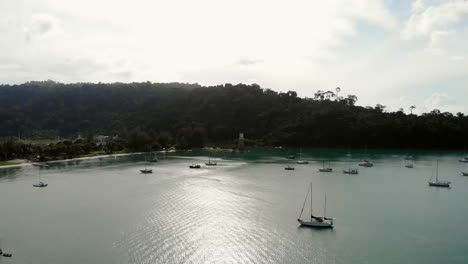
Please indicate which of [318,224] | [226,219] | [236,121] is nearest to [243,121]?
[236,121]

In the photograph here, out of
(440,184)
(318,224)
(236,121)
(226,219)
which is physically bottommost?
(226,219)

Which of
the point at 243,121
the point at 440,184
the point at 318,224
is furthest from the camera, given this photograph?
the point at 243,121

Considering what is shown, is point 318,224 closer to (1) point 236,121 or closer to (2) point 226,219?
(2) point 226,219

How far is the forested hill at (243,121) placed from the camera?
420ft

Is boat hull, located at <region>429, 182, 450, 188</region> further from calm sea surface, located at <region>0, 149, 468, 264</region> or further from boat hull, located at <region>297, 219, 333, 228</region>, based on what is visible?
boat hull, located at <region>297, 219, 333, 228</region>

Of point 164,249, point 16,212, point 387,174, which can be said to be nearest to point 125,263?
point 164,249

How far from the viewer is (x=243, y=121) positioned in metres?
159

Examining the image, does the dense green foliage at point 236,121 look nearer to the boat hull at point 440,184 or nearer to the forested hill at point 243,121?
the forested hill at point 243,121

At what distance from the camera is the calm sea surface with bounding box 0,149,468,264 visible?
27.4 metres

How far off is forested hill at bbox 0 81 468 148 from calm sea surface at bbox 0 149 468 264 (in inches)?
2624

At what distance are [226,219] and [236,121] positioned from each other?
124 meters

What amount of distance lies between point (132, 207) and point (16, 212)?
41.3 feet

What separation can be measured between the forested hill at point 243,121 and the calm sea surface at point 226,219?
66654mm

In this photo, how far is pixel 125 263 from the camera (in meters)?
25.4
